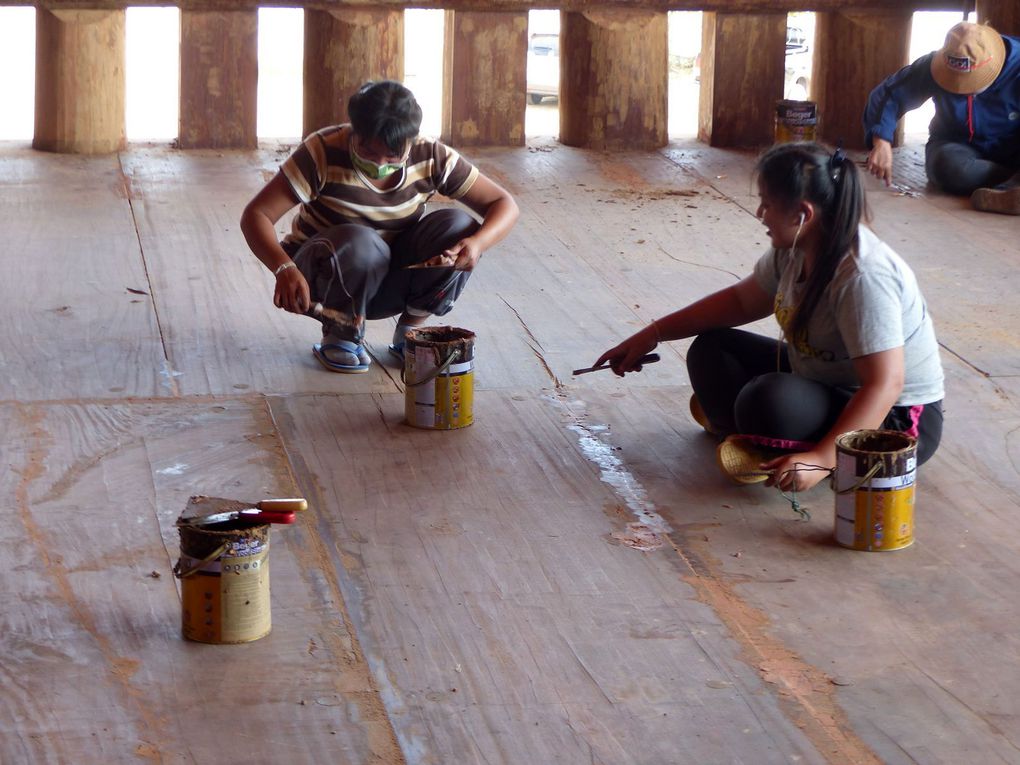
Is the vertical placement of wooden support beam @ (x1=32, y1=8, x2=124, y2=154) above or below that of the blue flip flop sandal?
above

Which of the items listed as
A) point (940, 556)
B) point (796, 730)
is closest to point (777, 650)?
point (796, 730)

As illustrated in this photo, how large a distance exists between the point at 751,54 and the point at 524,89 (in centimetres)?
109

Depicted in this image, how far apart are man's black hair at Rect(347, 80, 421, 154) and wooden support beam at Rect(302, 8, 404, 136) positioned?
2752mm

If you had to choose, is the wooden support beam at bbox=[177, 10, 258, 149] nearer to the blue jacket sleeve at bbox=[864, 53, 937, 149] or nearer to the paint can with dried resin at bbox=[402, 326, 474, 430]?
the blue jacket sleeve at bbox=[864, 53, 937, 149]

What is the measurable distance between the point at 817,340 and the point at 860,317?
19 cm

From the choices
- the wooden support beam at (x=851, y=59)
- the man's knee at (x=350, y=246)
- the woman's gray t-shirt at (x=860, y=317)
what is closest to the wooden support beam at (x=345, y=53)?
the wooden support beam at (x=851, y=59)

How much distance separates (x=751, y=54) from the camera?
6.87 meters

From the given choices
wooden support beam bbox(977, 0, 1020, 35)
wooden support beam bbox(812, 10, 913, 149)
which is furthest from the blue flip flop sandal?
wooden support beam bbox(977, 0, 1020, 35)

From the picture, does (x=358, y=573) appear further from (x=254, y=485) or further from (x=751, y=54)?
(x=751, y=54)

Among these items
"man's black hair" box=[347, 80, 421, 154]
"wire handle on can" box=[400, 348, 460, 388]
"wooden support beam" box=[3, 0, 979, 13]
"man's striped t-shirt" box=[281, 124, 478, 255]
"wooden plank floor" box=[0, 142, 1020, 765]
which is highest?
"wooden support beam" box=[3, 0, 979, 13]

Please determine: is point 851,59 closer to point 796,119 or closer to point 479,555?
point 796,119

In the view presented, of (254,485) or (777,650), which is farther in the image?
(254,485)

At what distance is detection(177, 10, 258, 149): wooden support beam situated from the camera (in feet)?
20.9

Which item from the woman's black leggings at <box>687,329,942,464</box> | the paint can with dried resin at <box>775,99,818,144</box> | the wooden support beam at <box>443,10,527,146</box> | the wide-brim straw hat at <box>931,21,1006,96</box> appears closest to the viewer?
the woman's black leggings at <box>687,329,942,464</box>
